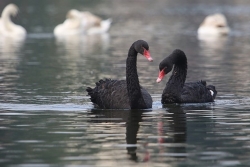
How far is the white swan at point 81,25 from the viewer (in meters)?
38.5

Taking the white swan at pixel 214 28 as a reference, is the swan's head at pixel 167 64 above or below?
below

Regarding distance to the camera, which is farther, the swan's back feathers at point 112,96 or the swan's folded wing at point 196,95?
the swan's folded wing at point 196,95

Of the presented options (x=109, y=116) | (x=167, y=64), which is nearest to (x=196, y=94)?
(x=167, y=64)

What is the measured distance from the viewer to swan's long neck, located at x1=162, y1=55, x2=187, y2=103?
611 inches

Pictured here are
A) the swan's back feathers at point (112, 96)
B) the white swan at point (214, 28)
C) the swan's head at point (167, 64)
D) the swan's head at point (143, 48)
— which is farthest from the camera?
the white swan at point (214, 28)

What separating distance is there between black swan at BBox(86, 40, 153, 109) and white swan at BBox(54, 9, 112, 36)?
23.2 meters

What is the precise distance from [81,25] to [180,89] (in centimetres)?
2410

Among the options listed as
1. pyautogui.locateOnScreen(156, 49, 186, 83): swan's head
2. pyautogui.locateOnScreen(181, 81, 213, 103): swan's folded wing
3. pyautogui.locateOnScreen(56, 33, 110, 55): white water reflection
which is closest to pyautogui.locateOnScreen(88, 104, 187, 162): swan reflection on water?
pyautogui.locateOnScreen(181, 81, 213, 103): swan's folded wing

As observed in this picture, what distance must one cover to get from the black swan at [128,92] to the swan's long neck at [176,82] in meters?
0.74

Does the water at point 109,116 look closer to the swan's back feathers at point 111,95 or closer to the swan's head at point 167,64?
the swan's back feathers at point 111,95

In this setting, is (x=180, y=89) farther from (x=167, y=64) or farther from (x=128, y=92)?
(x=128, y=92)

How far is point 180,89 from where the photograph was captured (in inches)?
620

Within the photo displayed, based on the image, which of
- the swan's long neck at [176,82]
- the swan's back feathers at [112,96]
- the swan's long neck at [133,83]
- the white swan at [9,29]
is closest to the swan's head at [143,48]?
the swan's long neck at [133,83]

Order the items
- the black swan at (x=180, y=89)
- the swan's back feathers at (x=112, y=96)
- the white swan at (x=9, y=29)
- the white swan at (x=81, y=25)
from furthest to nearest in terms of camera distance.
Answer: the white swan at (x=81, y=25), the white swan at (x=9, y=29), the black swan at (x=180, y=89), the swan's back feathers at (x=112, y=96)
